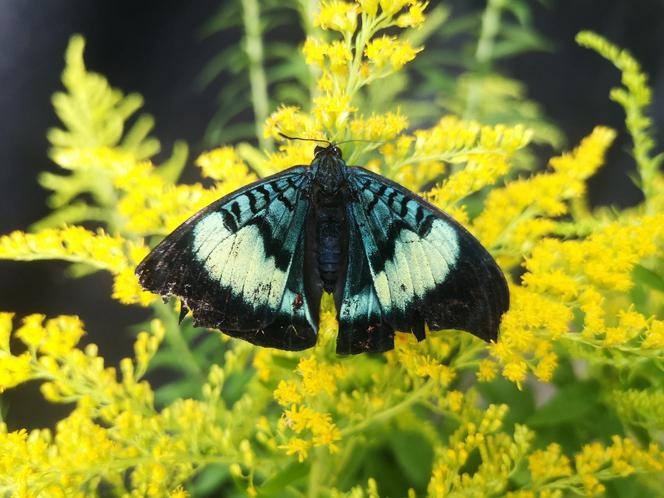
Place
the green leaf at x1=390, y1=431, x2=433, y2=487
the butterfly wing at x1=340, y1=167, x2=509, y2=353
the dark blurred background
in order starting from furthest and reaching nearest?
the dark blurred background < the green leaf at x1=390, y1=431, x2=433, y2=487 < the butterfly wing at x1=340, y1=167, x2=509, y2=353

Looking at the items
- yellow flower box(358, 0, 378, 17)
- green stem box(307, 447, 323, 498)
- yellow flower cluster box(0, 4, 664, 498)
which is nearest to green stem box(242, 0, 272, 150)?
yellow flower cluster box(0, 4, 664, 498)

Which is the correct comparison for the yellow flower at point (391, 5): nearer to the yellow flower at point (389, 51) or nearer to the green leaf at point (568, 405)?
the yellow flower at point (389, 51)

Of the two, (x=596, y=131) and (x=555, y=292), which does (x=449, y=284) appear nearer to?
(x=555, y=292)

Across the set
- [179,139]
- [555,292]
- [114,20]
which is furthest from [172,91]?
[555,292]

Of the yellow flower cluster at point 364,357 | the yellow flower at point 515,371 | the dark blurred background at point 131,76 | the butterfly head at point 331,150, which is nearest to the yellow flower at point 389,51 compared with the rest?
the yellow flower cluster at point 364,357

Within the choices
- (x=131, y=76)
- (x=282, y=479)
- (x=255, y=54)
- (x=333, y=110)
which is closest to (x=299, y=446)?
(x=282, y=479)

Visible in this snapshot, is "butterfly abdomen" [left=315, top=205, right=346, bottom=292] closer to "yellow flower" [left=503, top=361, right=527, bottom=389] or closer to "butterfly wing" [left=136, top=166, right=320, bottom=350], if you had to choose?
"butterfly wing" [left=136, top=166, right=320, bottom=350]

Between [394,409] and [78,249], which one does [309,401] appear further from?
[78,249]
